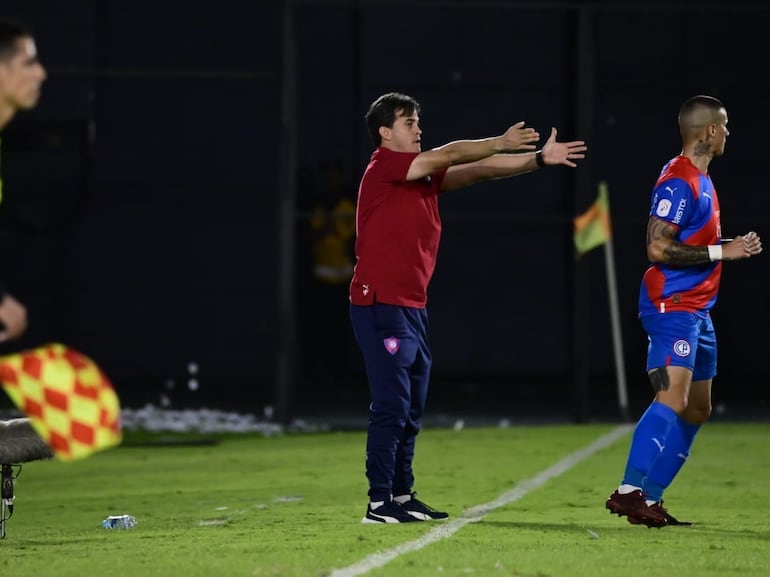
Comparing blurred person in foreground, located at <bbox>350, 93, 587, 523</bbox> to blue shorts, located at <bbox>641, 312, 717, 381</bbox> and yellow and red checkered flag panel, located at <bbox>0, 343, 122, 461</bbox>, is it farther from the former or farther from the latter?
yellow and red checkered flag panel, located at <bbox>0, 343, 122, 461</bbox>

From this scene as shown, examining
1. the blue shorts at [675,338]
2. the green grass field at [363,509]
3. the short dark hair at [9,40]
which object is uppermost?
the short dark hair at [9,40]

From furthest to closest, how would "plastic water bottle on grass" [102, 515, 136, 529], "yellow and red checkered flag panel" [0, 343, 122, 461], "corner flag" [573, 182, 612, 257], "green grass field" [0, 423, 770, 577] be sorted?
"corner flag" [573, 182, 612, 257]
"plastic water bottle on grass" [102, 515, 136, 529]
"green grass field" [0, 423, 770, 577]
"yellow and red checkered flag panel" [0, 343, 122, 461]

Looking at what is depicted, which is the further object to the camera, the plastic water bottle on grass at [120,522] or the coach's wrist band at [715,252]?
the plastic water bottle on grass at [120,522]

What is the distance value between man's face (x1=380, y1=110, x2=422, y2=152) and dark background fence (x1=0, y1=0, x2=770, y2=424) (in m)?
12.9

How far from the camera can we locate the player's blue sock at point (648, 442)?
869cm

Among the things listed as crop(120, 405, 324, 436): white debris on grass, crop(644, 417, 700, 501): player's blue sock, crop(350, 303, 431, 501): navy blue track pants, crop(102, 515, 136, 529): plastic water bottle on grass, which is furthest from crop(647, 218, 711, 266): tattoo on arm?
crop(120, 405, 324, 436): white debris on grass

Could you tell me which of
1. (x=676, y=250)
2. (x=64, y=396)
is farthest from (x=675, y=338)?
(x=64, y=396)

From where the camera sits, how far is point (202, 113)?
2288 centimetres

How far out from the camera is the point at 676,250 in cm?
878

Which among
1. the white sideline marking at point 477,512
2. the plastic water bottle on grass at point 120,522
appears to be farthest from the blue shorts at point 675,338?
the plastic water bottle on grass at point 120,522

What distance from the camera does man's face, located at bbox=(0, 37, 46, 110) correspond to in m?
6.46

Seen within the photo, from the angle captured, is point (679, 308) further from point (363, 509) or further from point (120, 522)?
point (120, 522)

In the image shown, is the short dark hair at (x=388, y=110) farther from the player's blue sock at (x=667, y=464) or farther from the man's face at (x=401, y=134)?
the player's blue sock at (x=667, y=464)

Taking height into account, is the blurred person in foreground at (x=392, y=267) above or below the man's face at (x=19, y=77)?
below
